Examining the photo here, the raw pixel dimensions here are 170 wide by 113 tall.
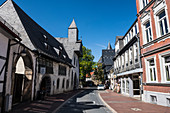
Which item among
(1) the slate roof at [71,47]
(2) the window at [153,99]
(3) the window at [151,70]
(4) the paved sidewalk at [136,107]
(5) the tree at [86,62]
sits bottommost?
(4) the paved sidewalk at [136,107]

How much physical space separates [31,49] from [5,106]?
21.5 ft

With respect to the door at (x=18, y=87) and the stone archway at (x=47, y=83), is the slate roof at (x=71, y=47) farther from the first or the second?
the door at (x=18, y=87)

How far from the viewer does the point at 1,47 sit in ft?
23.9

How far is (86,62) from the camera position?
130 feet

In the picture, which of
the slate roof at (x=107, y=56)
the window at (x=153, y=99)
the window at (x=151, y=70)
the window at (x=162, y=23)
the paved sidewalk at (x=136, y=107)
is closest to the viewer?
the paved sidewalk at (x=136, y=107)

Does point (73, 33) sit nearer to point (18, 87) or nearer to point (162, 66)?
point (18, 87)

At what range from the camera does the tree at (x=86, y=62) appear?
131 feet

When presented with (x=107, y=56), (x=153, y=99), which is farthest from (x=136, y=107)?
(x=107, y=56)

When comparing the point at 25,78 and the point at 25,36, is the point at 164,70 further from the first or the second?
the point at 25,36

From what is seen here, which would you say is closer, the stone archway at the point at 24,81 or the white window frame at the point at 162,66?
the white window frame at the point at 162,66

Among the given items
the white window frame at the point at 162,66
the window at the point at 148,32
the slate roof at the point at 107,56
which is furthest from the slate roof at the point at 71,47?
the white window frame at the point at 162,66

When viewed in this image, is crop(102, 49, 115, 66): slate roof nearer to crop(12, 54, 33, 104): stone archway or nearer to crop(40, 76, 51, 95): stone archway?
crop(40, 76, 51, 95): stone archway

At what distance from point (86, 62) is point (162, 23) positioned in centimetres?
3016

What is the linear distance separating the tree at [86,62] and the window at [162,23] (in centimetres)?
2977
